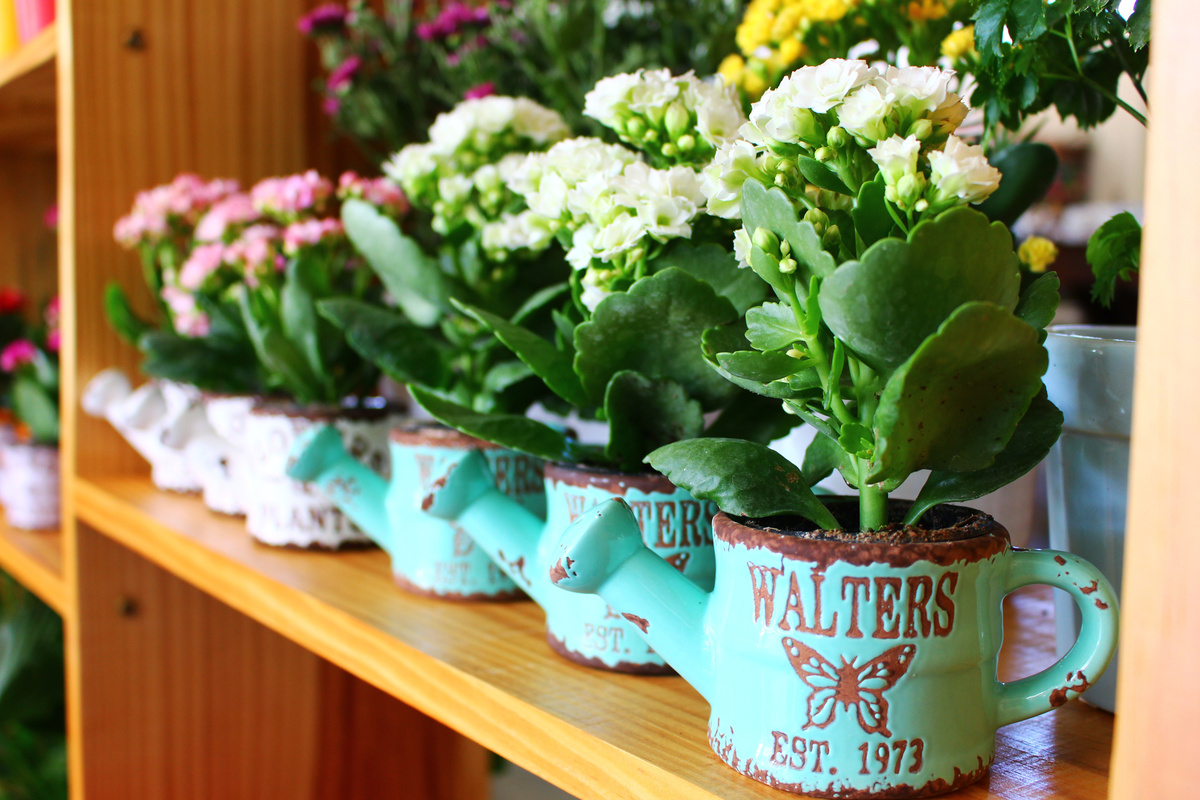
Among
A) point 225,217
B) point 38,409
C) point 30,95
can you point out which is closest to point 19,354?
Answer: point 38,409

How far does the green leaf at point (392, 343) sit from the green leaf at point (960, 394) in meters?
0.30

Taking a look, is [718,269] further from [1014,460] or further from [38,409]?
[38,409]

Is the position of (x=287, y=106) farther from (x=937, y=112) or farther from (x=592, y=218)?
(x=937, y=112)

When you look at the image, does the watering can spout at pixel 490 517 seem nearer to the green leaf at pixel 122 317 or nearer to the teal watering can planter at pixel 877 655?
the teal watering can planter at pixel 877 655

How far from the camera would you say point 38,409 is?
1.06m

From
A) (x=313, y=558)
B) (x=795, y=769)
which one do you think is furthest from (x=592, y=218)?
(x=313, y=558)

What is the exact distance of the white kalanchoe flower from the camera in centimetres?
26

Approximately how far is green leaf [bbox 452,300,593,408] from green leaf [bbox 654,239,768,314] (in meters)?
0.06

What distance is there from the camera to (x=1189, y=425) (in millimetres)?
189

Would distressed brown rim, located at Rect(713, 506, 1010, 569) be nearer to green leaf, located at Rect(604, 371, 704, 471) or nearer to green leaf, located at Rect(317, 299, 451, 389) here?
green leaf, located at Rect(604, 371, 704, 471)

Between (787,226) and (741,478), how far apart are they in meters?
0.08

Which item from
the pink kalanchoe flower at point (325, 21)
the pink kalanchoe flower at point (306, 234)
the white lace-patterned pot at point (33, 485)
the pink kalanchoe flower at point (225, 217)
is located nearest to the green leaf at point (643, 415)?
the pink kalanchoe flower at point (306, 234)

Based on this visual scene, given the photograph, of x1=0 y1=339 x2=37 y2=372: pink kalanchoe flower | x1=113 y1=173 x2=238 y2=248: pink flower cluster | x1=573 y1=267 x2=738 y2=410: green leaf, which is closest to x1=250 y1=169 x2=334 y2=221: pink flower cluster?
x1=113 y1=173 x2=238 y2=248: pink flower cluster

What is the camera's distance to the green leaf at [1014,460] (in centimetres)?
30
